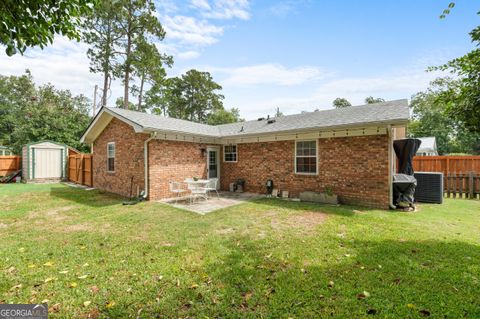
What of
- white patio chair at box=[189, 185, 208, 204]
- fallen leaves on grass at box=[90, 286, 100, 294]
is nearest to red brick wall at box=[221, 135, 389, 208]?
white patio chair at box=[189, 185, 208, 204]

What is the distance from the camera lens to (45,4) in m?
3.30

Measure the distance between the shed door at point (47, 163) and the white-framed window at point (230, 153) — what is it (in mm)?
13479

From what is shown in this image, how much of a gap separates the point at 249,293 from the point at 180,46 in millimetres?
13140

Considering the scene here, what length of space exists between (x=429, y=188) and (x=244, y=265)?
9425mm

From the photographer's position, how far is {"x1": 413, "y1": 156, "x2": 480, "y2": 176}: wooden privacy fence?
1070cm

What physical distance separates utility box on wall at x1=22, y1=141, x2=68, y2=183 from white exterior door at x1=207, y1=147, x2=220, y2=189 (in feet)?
41.4

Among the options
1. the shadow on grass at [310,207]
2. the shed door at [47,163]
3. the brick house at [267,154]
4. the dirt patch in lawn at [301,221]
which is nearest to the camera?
the dirt patch in lawn at [301,221]

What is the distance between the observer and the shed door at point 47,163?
1562 centimetres

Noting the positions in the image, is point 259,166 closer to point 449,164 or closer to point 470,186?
point 470,186

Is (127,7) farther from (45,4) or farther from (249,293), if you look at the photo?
(249,293)

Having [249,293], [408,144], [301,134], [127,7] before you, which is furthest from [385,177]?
[127,7]

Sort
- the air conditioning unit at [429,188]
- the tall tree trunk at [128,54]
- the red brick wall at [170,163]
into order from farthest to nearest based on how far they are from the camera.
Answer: the tall tree trunk at [128,54]
the red brick wall at [170,163]
the air conditioning unit at [429,188]

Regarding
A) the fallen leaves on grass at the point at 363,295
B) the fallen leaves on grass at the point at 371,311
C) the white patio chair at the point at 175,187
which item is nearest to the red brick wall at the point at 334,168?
the white patio chair at the point at 175,187

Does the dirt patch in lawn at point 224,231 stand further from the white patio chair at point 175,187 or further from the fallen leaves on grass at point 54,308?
the white patio chair at point 175,187
